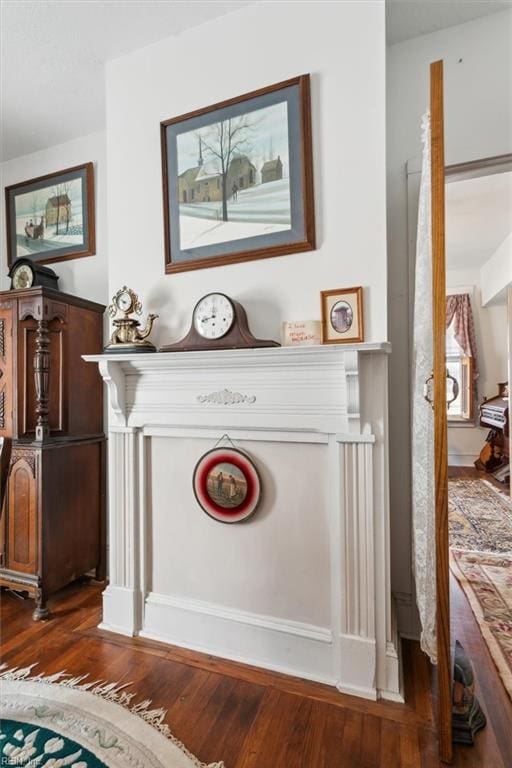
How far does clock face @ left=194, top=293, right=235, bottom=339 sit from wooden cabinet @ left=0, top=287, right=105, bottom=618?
3.19 ft

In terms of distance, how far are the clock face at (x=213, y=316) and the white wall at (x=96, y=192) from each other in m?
1.21

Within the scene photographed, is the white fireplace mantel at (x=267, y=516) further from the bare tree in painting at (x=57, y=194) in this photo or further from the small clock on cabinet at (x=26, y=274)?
the bare tree in painting at (x=57, y=194)

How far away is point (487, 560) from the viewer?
255 cm

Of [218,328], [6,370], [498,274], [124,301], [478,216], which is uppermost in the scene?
[478,216]

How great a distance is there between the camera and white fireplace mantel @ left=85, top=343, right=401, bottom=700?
1.54 metres

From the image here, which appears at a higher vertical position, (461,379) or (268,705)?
(461,379)

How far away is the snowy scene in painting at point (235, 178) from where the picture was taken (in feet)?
5.68

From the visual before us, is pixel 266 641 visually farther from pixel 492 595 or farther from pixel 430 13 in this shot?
pixel 430 13

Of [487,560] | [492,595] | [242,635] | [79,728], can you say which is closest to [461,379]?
[487,560]

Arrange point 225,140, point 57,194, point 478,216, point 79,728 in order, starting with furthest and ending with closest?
point 478,216, point 57,194, point 225,140, point 79,728

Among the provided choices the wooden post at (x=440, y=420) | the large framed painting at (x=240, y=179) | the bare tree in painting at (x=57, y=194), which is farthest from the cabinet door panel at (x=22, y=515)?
the wooden post at (x=440, y=420)

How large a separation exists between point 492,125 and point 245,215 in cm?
116

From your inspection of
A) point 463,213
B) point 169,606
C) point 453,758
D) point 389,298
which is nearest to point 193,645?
point 169,606

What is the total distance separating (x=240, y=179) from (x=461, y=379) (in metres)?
5.09
